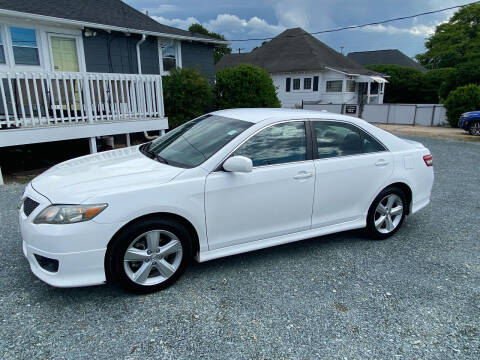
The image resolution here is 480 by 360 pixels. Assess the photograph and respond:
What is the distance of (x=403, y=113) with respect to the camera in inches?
804

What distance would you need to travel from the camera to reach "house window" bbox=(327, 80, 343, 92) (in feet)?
87.8

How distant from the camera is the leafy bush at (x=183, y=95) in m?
9.60

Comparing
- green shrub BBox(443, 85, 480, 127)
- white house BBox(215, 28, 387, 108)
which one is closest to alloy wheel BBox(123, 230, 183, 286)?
green shrub BBox(443, 85, 480, 127)

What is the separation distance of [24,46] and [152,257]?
973 centimetres

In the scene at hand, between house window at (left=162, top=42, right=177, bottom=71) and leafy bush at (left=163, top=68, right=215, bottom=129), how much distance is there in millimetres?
3391

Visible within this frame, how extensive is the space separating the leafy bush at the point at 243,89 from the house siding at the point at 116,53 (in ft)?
10.9

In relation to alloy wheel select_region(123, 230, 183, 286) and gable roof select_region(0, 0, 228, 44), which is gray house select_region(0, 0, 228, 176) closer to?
gable roof select_region(0, 0, 228, 44)

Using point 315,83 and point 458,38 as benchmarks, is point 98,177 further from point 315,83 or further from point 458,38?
point 458,38

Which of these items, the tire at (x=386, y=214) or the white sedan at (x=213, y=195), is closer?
the white sedan at (x=213, y=195)

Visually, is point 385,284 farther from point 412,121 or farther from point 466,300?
point 412,121

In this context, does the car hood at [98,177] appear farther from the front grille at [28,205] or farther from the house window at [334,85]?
the house window at [334,85]

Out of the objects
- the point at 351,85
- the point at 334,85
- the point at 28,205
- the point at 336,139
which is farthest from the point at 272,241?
the point at 351,85

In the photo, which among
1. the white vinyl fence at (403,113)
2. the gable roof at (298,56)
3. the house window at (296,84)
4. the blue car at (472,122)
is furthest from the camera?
the house window at (296,84)

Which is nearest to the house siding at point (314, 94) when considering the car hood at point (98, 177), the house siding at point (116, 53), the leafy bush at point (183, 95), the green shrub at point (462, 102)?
the green shrub at point (462, 102)
